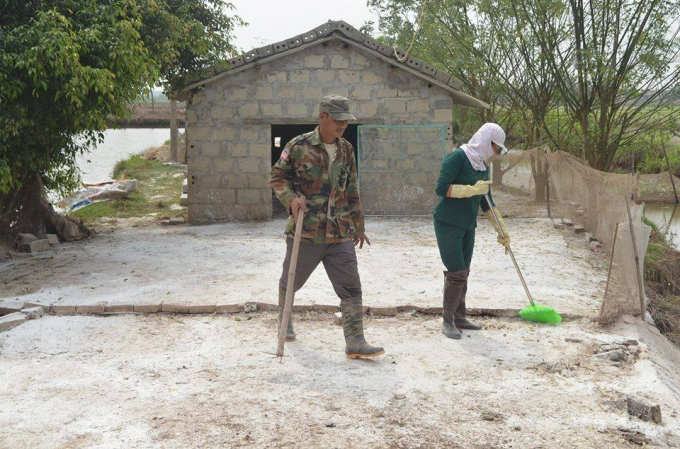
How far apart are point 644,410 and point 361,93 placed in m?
10.7

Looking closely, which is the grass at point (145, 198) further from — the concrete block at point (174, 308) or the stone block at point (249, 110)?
the concrete block at point (174, 308)

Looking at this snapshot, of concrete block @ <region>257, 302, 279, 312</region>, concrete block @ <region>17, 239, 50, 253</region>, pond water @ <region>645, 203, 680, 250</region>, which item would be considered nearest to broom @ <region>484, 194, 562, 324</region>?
concrete block @ <region>257, 302, 279, 312</region>

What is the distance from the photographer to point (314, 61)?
46.2 feet

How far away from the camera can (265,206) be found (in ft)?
46.4

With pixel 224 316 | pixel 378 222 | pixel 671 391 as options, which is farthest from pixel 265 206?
pixel 671 391

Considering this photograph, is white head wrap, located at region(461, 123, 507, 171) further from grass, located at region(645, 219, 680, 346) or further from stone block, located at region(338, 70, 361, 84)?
stone block, located at region(338, 70, 361, 84)

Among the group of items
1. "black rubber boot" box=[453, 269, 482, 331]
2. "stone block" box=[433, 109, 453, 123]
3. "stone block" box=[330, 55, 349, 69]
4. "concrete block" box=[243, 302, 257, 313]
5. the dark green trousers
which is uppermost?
"stone block" box=[330, 55, 349, 69]

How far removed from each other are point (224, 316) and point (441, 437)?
308cm

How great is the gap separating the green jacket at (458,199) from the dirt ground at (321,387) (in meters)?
1.00

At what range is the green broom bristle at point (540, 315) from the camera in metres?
6.26

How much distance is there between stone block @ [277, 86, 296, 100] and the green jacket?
8.74 meters

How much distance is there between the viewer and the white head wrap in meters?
5.66

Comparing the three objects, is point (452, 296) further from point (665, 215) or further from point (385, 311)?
point (665, 215)

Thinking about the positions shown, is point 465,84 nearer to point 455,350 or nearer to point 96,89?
point 96,89
